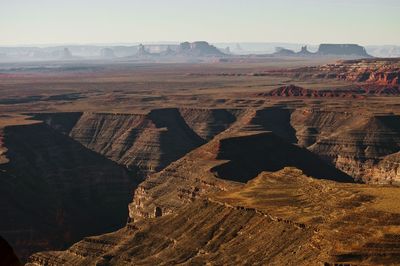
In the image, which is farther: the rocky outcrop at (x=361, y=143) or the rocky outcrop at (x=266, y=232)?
the rocky outcrop at (x=361, y=143)

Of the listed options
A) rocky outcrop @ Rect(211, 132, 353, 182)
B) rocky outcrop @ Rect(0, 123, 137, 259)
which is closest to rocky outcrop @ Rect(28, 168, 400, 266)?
rocky outcrop @ Rect(211, 132, 353, 182)

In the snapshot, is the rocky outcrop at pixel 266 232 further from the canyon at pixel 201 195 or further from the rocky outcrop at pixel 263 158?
the rocky outcrop at pixel 263 158

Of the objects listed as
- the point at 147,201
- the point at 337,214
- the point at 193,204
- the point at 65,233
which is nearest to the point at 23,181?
the point at 65,233

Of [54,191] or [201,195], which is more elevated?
[201,195]

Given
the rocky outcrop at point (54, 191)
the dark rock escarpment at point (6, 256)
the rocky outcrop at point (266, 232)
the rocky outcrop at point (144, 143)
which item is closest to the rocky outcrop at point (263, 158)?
the rocky outcrop at point (54, 191)

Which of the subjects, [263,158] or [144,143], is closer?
[263,158]

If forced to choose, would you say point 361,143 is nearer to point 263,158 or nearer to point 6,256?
point 263,158

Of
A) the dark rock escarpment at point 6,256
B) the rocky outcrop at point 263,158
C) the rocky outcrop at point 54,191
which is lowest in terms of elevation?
the rocky outcrop at point 54,191

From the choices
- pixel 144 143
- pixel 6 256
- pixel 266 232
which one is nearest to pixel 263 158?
pixel 144 143
